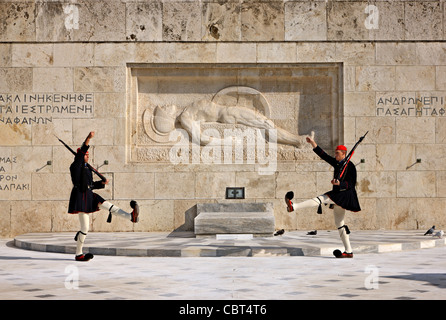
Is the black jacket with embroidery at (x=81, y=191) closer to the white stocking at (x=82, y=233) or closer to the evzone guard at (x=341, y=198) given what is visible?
the white stocking at (x=82, y=233)

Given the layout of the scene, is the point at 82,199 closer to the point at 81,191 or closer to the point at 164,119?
the point at 81,191

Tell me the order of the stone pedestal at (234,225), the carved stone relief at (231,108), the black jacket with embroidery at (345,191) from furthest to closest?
the carved stone relief at (231,108) < the stone pedestal at (234,225) < the black jacket with embroidery at (345,191)

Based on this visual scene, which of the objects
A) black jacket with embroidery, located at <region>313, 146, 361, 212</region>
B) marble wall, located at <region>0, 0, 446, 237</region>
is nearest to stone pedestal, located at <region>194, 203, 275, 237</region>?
marble wall, located at <region>0, 0, 446, 237</region>

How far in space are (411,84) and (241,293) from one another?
32.1 ft

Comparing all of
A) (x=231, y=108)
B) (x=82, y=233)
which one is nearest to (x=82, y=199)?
(x=82, y=233)

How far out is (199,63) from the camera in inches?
603

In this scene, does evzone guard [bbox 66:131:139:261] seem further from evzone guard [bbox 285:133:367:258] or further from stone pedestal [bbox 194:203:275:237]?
stone pedestal [bbox 194:203:275:237]

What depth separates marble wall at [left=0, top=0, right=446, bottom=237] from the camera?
1509 cm

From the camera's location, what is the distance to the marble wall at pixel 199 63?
49.5ft

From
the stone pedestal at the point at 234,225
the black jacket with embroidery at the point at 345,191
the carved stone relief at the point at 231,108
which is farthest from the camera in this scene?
the carved stone relief at the point at 231,108

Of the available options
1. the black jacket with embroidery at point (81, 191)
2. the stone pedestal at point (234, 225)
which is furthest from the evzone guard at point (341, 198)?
the black jacket with embroidery at point (81, 191)

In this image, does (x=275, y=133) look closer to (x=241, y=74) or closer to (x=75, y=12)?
(x=241, y=74)

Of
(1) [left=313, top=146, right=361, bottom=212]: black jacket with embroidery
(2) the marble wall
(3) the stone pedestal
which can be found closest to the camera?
(1) [left=313, top=146, right=361, bottom=212]: black jacket with embroidery

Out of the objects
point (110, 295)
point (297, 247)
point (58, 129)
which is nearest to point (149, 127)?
point (58, 129)
